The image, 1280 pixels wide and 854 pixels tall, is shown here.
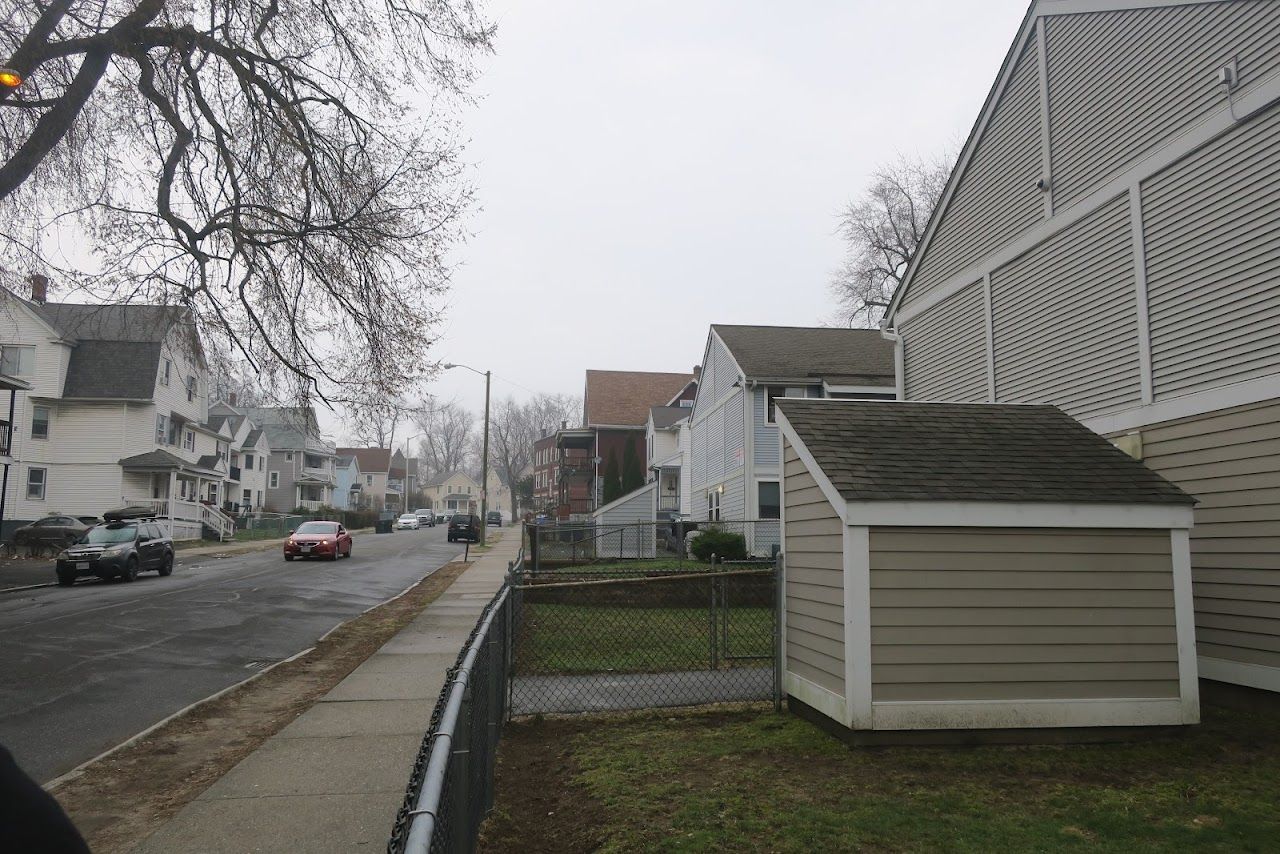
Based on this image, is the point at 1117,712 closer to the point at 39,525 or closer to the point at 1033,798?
the point at 1033,798

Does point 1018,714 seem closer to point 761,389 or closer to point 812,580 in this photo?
point 812,580

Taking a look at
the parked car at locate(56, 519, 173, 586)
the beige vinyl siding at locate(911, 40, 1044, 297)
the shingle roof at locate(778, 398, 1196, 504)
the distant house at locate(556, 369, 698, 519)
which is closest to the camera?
the shingle roof at locate(778, 398, 1196, 504)

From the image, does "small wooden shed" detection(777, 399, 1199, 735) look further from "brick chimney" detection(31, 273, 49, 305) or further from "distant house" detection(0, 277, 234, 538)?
"distant house" detection(0, 277, 234, 538)

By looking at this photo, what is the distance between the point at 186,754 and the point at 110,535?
63.9ft

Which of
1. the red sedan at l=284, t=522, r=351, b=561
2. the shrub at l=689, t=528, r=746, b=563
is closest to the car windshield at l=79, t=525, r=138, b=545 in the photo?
the red sedan at l=284, t=522, r=351, b=561

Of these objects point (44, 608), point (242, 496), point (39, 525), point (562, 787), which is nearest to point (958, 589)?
point (562, 787)

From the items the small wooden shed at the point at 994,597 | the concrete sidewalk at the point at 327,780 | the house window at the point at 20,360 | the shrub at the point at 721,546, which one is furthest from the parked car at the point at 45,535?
the small wooden shed at the point at 994,597

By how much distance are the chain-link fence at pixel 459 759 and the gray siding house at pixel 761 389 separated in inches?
729

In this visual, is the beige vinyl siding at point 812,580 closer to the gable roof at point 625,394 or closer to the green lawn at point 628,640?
the green lawn at point 628,640

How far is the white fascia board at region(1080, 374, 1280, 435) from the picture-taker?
26.2ft

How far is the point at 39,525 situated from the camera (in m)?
31.4

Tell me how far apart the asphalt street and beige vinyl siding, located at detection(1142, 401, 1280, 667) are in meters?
9.98

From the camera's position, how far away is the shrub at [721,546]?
22.8m

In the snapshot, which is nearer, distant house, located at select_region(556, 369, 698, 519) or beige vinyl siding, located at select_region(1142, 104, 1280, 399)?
beige vinyl siding, located at select_region(1142, 104, 1280, 399)
